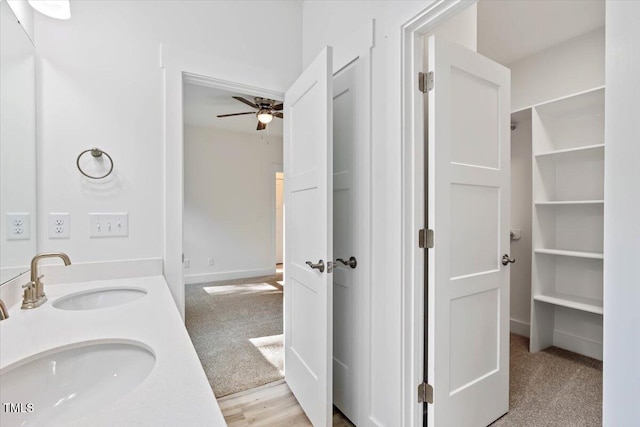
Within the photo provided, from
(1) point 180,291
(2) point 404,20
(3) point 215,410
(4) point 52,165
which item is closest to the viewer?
(3) point 215,410

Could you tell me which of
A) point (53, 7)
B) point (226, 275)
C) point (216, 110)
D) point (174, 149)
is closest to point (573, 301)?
point (174, 149)

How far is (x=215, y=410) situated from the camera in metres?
0.52

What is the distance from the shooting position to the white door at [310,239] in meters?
1.45

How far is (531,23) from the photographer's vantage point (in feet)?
7.53

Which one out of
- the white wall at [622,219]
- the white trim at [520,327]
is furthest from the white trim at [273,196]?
the white wall at [622,219]

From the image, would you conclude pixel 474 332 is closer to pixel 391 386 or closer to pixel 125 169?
pixel 391 386

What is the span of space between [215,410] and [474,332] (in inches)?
58.1

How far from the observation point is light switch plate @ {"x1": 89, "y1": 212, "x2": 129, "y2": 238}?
154 cm

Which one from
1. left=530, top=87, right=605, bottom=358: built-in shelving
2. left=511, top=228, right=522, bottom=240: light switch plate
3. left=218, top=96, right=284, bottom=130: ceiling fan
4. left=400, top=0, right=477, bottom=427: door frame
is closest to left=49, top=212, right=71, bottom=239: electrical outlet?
left=400, top=0, right=477, bottom=427: door frame

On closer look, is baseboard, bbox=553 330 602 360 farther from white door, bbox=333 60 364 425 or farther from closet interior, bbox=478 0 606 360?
white door, bbox=333 60 364 425

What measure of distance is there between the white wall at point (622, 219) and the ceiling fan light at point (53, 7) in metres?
2.01

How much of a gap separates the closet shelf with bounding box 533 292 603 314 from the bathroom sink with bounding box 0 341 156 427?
285cm

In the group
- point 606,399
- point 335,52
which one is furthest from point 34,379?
point 335,52

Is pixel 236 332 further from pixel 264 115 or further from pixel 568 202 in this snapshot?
pixel 568 202
